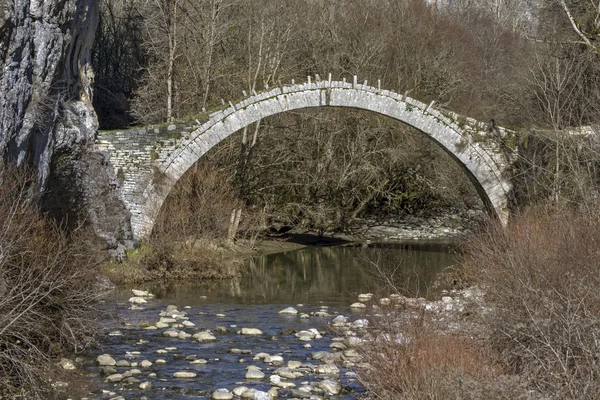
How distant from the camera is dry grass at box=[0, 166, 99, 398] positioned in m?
7.71

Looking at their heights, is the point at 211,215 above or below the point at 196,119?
below

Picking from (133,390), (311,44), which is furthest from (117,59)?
(133,390)

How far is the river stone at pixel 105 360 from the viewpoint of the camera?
9219 mm

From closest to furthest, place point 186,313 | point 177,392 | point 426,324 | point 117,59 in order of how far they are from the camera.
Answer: point 426,324 → point 177,392 → point 186,313 → point 117,59

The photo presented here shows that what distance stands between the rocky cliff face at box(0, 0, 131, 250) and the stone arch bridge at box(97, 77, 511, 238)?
0.76 m

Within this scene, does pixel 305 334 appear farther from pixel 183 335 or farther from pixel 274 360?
pixel 183 335

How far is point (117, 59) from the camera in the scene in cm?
2544

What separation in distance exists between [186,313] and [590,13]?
9833 millimetres

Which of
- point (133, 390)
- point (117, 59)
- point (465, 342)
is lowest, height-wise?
point (133, 390)

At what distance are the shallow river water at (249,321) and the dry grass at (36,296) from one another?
1.67 feet

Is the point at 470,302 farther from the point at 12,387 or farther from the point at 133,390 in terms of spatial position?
the point at 12,387

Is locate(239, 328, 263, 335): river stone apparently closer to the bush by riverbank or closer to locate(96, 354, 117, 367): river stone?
locate(96, 354, 117, 367): river stone

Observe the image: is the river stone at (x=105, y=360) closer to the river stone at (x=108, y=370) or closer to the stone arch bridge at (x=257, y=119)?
the river stone at (x=108, y=370)

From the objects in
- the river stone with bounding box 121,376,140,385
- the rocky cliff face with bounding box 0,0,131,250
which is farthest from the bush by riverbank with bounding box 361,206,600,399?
the rocky cliff face with bounding box 0,0,131,250
